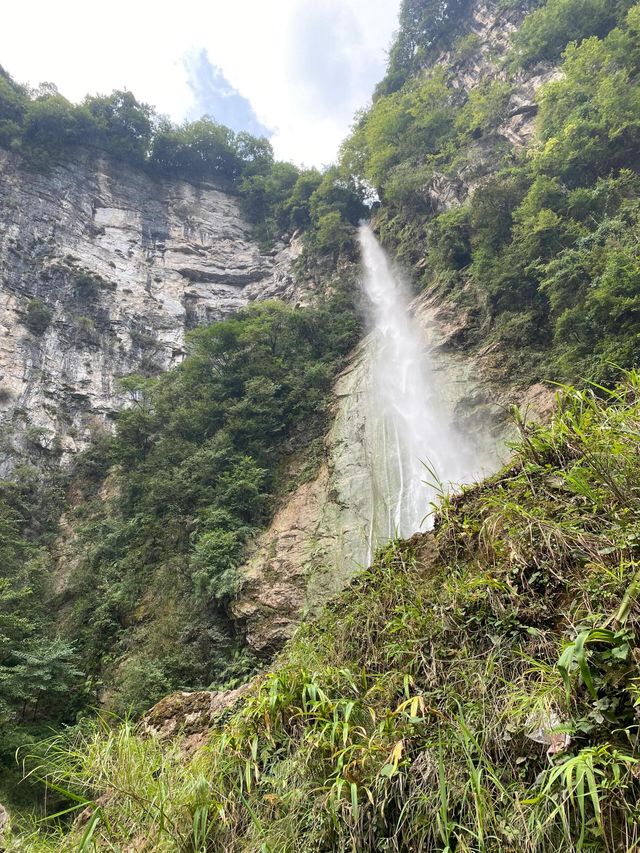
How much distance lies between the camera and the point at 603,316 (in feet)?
25.9

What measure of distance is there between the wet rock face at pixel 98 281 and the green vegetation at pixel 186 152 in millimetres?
1003

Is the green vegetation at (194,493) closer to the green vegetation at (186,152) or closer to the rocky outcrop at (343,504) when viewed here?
the rocky outcrop at (343,504)

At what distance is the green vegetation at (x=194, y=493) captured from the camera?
8.13 m

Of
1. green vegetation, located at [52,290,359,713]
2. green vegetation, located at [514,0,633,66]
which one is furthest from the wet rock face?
green vegetation, located at [514,0,633,66]

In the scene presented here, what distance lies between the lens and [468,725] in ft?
6.66

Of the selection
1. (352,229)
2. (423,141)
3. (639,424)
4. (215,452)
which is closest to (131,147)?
(352,229)

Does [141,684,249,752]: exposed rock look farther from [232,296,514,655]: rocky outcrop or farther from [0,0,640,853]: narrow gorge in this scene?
[232,296,514,655]: rocky outcrop

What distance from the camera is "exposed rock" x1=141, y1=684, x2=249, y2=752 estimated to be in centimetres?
362

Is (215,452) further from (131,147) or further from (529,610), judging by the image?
(131,147)

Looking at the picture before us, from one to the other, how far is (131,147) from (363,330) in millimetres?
21140

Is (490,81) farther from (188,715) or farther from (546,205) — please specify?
(188,715)

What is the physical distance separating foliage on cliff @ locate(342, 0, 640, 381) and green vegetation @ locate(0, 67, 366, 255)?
3807mm

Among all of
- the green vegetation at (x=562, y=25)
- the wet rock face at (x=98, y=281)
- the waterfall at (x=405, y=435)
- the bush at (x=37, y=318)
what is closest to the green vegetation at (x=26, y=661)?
the wet rock face at (x=98, y=281)

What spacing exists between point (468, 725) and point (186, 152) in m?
32.8
